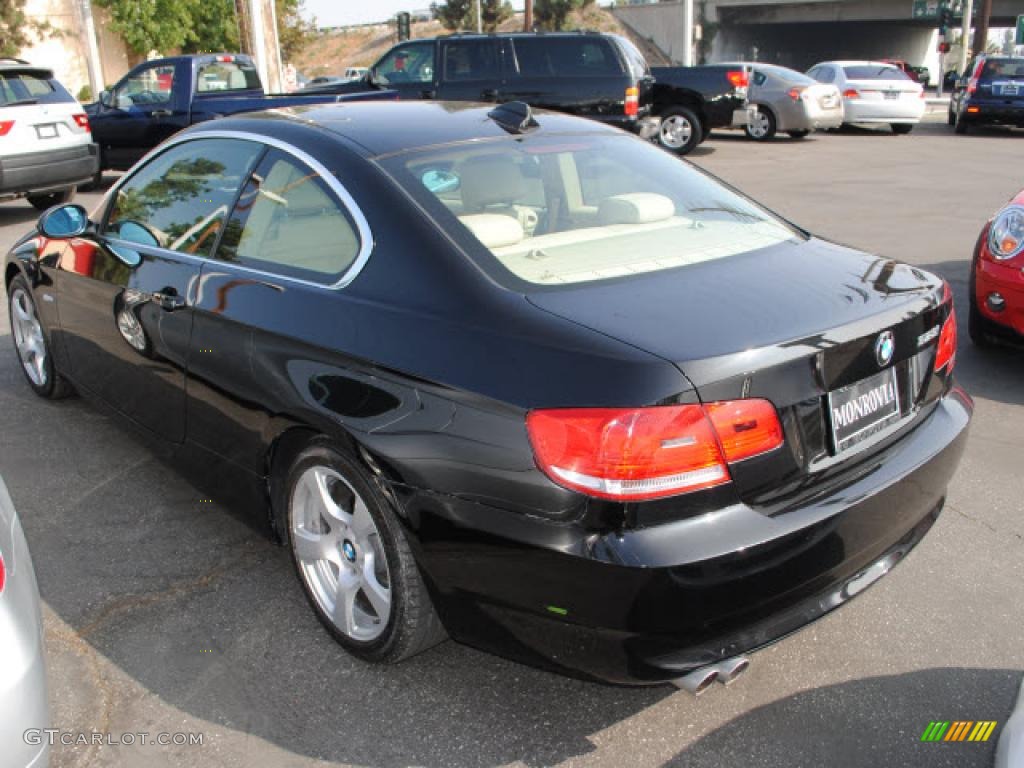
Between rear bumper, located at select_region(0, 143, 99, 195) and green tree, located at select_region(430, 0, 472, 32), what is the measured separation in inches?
2594

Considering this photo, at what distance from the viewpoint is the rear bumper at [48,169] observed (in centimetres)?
1055

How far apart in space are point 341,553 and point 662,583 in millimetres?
1142

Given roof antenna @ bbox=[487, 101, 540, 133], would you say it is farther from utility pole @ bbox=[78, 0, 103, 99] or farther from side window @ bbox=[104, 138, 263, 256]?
utility pole @ bbox=[78, 0, 103, 99]

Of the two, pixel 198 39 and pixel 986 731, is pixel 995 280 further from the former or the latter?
pixel 198 39

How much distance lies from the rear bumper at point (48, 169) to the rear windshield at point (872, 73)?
603 inches

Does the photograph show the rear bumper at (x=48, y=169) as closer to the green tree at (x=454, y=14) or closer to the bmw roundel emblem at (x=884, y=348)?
the bmw roundel emblem at (x=884, y=348)

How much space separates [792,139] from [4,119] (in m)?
14.8

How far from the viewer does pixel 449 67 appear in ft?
47.1

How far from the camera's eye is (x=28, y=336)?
5227mm

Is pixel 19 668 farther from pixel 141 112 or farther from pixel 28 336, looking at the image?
pixel 141 112

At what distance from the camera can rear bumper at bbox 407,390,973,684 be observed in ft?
7.26

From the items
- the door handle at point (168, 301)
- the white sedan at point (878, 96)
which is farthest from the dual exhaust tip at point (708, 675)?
the white sedan at point (878, 96)

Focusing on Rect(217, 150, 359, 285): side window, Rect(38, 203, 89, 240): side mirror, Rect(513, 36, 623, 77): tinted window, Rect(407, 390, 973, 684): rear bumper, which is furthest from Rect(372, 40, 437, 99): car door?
Rect(407, 390, 973, 684): rear bumper

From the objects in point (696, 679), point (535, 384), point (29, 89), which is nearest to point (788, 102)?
point (29, 89)
